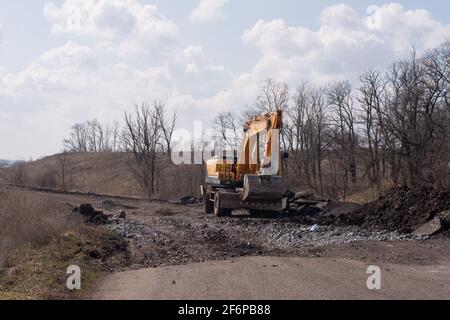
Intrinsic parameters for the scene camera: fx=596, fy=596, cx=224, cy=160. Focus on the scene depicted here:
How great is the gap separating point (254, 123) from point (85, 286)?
16.3 metres

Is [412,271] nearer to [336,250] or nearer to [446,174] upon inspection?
[336,250]

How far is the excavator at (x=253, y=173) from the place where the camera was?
2361cm

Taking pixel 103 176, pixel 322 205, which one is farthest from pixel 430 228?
pixel 103 176

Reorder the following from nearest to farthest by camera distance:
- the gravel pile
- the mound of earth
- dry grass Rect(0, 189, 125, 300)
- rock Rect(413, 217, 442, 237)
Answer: dry grass Rect(0, 189, 125, 300) < the gravel pile < rock Rect(413, 217, 442, 237) < the mound of earth

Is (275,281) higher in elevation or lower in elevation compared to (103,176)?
lower

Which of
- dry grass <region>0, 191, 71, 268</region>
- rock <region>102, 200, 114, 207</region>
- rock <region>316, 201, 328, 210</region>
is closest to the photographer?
dry grass <region>0, 191, 71, 268</region>

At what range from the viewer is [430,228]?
1800 centimetres

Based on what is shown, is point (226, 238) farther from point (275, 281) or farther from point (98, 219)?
point (275, 281)

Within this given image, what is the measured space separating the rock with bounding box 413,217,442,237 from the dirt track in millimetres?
455

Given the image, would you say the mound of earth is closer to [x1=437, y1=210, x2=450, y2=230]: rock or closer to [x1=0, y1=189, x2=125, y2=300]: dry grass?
[x1=437, y1=210, x2=450, y2=230]: rock

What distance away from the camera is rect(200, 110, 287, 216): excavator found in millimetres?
23609

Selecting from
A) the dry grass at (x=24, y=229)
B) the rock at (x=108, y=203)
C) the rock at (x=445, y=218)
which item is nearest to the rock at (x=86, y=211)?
the dry grass at (x=24, y=229)

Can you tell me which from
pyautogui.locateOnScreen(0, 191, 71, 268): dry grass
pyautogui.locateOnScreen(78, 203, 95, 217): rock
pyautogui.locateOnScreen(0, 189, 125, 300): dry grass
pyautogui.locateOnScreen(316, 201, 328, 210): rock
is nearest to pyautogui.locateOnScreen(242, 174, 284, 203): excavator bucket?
pyautogui.locateOnScreen(316, 201, 328, 210): rock

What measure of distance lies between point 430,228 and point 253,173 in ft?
30.2
